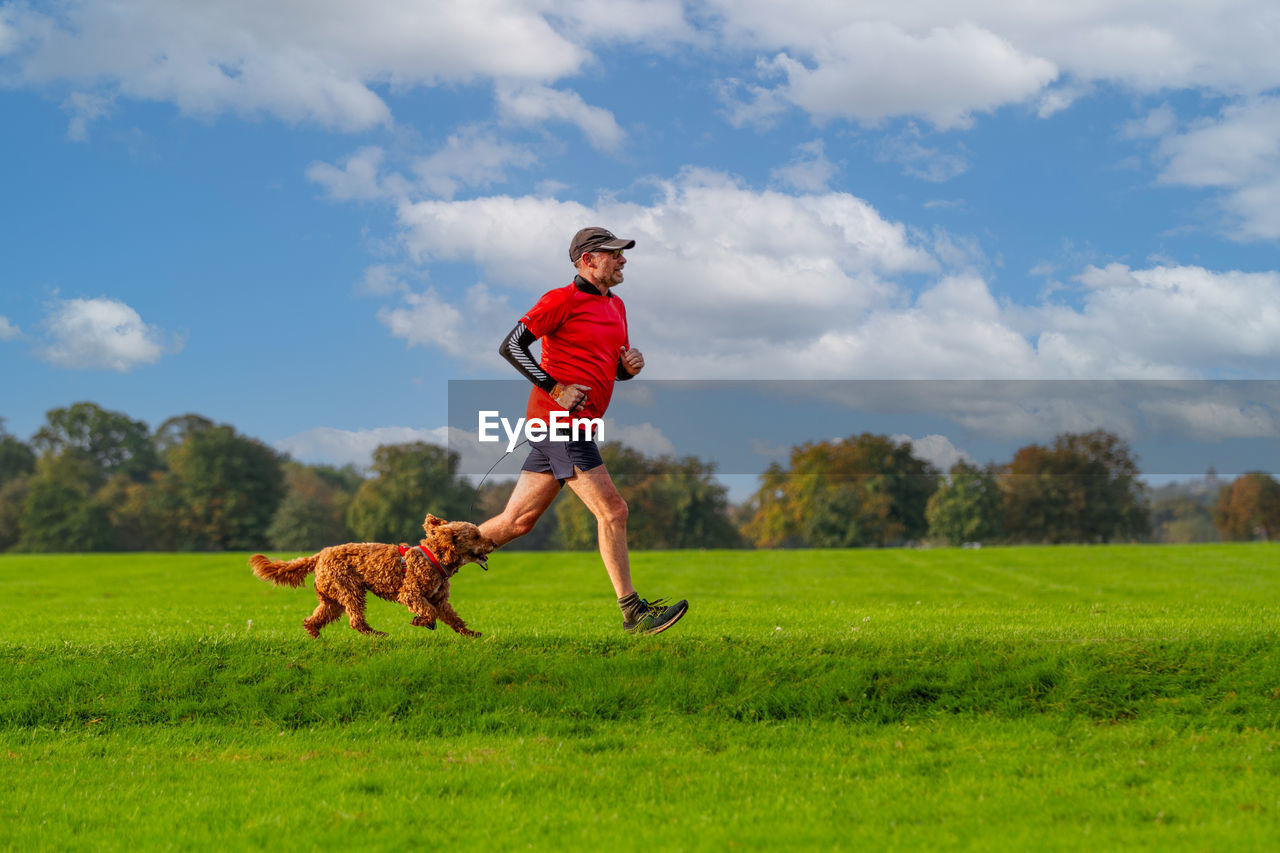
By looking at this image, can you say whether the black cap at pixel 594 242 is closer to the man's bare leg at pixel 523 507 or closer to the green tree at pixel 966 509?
the man's bare leg at pixel 523 507

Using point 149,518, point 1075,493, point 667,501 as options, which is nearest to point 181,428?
point 149,518

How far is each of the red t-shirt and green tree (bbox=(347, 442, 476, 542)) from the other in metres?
63.9

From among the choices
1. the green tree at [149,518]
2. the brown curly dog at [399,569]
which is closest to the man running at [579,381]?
the brown curly dog at [399,569]

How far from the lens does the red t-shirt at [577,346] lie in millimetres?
8602

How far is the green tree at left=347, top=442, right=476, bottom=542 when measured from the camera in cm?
7250

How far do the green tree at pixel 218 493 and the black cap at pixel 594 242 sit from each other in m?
75.3

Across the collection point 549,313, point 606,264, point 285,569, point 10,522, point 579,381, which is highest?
point 606,264

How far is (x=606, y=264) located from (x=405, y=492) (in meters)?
67.0

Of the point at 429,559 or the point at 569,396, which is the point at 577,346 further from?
the point at 429,559

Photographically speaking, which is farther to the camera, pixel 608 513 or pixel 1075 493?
pixel 1075 493

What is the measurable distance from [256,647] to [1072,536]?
75.5 metres

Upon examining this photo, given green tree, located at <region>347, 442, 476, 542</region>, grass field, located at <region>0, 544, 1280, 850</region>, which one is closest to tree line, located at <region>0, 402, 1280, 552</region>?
green tree, located at <region>347, 442, 476, 542</region>

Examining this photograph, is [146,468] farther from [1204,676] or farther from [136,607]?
[1204,676]

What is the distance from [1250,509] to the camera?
274ft
